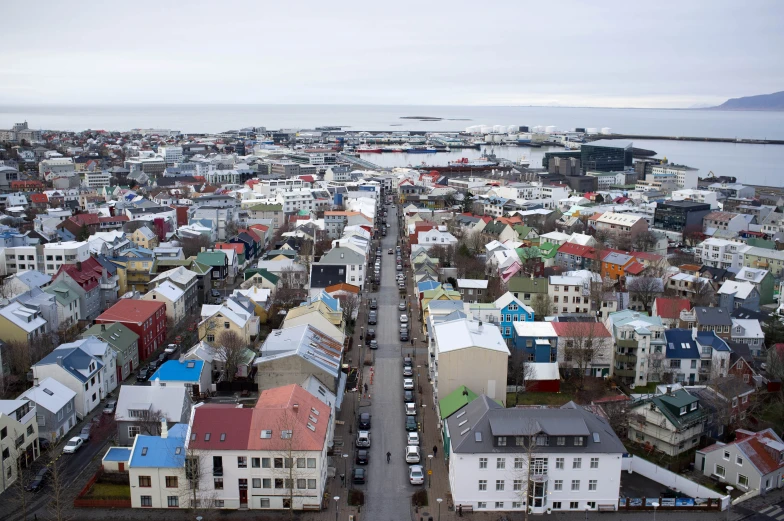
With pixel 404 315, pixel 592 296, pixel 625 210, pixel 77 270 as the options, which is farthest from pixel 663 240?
pixel 77 270

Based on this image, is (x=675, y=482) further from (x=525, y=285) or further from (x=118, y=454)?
(x=525, y=285)

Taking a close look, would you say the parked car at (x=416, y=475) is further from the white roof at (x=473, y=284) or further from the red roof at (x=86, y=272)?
the red roof at (x=86, y=272)

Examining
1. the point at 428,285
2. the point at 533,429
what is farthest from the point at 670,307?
the point at 533,429

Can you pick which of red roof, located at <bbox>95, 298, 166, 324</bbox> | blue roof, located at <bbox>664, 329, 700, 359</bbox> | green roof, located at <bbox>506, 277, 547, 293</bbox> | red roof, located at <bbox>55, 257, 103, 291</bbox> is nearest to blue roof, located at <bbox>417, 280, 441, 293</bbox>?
green roof, located at <bbox>506, 277, 547, 293</bbox>

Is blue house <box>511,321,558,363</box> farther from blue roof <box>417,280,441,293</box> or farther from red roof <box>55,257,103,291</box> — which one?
red roof <box>55,257,103,291</box>

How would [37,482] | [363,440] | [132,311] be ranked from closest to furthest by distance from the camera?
1. [37,482]
2. [363,440]
3. [132,311]

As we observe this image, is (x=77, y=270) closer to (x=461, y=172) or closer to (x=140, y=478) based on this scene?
(x=140, y=478)
